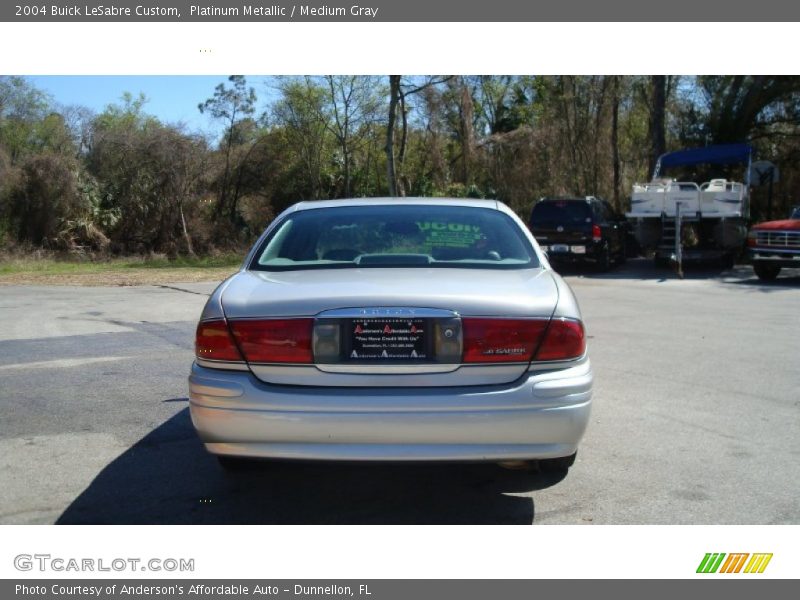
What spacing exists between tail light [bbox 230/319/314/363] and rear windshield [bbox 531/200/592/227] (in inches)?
610

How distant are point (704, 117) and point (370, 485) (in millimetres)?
24989

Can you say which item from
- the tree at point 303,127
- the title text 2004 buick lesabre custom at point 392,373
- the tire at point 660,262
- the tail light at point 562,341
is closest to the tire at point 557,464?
the title text 2004 buick lesabre custom at point 392,373

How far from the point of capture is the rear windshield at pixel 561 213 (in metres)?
18.5

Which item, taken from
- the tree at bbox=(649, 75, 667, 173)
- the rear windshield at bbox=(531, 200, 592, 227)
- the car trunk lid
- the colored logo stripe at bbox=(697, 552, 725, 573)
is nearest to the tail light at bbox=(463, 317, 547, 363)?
the car trunk lid

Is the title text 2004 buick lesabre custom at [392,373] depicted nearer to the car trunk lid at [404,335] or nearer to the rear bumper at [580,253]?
the car trunk lid at [404,335]

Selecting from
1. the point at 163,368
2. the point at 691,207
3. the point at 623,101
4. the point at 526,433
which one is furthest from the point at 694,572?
the point at 623,101

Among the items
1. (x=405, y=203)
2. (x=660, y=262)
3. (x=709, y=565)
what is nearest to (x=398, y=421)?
(x=709, y=565)

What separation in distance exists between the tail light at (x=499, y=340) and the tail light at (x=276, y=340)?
0.72 meters

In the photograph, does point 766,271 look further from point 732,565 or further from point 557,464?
point 732,565

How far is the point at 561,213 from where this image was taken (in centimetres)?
1858

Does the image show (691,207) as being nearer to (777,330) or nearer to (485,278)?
(777,330)

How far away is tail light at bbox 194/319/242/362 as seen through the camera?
12.0 feet

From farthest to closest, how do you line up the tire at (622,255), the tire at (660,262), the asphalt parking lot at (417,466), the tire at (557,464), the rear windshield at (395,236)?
1. the tire at (622,255)
2. the tire at (660,262)
3. the rear windshield at (395,236)
4. the tire at (557,464)
5. the asphalt parking lot at (417,466)

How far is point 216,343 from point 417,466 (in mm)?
1106
